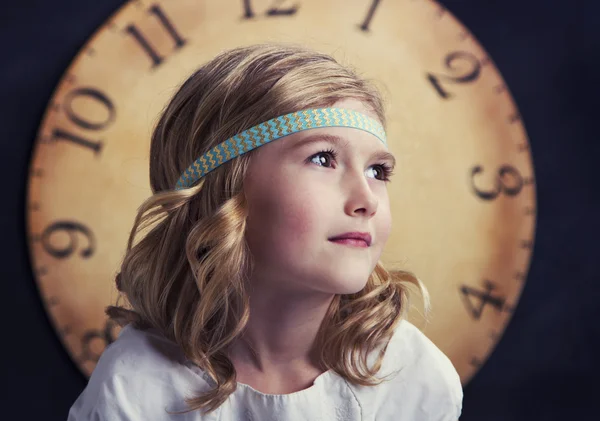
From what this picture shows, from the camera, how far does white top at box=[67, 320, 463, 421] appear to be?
97 centimetres

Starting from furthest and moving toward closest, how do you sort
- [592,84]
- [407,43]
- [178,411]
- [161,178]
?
[592,84] → [407,43] → [161,178] → [178,411]

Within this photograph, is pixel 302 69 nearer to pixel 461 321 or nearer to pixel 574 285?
pixel 461 321

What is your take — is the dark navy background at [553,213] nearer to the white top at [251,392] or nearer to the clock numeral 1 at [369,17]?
the clock numeral 1 at [369,17]

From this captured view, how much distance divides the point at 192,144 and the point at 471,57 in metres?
1.05

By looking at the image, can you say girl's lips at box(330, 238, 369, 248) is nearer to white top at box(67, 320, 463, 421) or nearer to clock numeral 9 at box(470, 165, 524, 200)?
white top at box(67, 320, 463, 421)

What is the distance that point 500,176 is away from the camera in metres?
1.88

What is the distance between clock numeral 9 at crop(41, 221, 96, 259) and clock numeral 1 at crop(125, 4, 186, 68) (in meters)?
0.37

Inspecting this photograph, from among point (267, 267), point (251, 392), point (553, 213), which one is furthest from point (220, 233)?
point (553, 213)

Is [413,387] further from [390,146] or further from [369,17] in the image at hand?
[369,17]

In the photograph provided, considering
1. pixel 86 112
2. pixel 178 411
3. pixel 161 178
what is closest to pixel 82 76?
pixel 86 112

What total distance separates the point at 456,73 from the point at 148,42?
716mm

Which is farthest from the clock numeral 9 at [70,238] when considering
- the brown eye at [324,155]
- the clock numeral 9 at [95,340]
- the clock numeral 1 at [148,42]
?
the brown eye at [324,155]

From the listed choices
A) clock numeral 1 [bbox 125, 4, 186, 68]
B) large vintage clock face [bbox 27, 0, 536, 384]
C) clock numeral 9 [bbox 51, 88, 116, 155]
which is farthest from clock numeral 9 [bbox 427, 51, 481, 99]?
clock numeral 9 [bbox 51, 88, 116, 155]

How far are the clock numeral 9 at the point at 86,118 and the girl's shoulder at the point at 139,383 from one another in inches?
27.5
